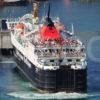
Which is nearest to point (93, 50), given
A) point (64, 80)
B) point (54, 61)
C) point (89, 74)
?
point (89, 74)

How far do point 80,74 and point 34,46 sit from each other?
16.9 ft

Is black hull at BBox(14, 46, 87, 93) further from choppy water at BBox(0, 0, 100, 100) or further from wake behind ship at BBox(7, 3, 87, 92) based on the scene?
choppy water at BBox(0, 0, 100, 100)

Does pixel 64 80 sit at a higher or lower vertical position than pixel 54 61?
lower

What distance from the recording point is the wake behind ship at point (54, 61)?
59.5 m

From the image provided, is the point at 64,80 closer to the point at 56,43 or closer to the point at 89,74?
the point at 56,43

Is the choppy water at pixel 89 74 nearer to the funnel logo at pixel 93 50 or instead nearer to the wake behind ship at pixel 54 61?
the funnel logo at pixel 93 50

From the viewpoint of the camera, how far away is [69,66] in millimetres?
59844

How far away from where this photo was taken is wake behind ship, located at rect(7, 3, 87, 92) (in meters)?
59.5

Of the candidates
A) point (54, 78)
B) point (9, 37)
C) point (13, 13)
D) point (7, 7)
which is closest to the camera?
point (54, 78)

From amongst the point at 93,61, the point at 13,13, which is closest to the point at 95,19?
the point at 13,13

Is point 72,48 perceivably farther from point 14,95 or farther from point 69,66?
point 14,95

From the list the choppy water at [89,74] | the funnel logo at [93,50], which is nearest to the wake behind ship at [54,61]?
the choppy water at [89,74]

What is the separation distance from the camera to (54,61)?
60.3 m

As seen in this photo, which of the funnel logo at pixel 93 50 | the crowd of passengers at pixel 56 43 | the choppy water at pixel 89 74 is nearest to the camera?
the choppy water at pixel 89 74
